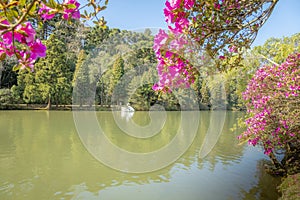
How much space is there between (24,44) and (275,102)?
3698 mm

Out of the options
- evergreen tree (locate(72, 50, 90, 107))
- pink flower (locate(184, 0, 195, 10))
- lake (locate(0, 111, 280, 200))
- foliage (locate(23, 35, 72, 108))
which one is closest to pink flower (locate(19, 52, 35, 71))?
pink flower (locate(184, 0, 195, 10))

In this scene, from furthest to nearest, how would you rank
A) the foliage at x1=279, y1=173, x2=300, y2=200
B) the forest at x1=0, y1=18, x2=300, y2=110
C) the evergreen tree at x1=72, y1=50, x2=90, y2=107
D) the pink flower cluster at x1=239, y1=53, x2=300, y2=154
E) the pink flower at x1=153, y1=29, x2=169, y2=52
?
1. the evergreen tree at x1=72, y1=50, x2=90, y2=107
2. the forest at x1=0, y1=18, x2=300, y2=110
3. the foliage at x1=279, y1=173, x2=300, y2=200
4. the pink flower cluster at x1=239, y1=53, x2=300, y2=154
5. the pink flower at x1=153, y1=29, x2=169, y2=52

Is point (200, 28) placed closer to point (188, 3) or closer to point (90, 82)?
point (188, 3)

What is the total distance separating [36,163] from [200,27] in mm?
7137

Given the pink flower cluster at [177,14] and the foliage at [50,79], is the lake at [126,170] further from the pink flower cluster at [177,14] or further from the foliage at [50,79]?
the foliage at [50,79]

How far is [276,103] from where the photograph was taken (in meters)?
3.80

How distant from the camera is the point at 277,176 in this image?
278 inches

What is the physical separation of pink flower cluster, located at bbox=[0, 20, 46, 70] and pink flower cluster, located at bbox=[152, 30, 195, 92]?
913 millimetres

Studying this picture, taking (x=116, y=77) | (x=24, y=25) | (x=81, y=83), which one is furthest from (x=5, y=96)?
(x=24, y=25)

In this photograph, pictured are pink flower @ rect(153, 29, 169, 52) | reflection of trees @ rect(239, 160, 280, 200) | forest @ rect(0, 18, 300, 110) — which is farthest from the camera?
forest @ rect(0, 18, 300, 110)

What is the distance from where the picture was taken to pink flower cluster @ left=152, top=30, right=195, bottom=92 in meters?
1.72

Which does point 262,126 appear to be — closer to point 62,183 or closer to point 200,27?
point 200,27

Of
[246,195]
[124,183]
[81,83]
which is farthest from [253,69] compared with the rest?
[81,83]

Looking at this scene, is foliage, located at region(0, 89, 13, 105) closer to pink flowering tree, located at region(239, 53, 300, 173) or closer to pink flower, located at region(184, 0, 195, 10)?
pink flowering tree, located at region(239, 53, 300, 173)
